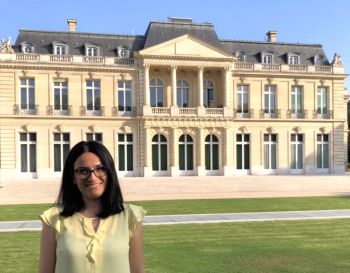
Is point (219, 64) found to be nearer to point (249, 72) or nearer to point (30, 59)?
point (249, 72)

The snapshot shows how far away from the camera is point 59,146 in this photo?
37.1 metres

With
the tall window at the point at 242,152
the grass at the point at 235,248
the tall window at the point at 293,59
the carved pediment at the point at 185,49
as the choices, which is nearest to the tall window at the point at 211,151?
the tall window at the point at 242,152

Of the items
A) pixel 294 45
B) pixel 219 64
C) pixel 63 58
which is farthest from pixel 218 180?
pixel 294 45

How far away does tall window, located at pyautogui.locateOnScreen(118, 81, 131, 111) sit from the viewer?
127 ft

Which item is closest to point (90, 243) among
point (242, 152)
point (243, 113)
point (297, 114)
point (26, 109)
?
point (26, 109)

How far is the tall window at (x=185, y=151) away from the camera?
38.6 metres

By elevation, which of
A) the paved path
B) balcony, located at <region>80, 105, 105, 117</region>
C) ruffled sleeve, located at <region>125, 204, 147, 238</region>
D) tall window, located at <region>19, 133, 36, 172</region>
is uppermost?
balcony, located at <region>80, 105, 105, 117</region>

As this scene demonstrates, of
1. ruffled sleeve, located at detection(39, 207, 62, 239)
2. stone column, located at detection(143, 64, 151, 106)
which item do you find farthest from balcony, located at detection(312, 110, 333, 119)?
ruffled sleeve, located at detection(39, 207, 62, 239)

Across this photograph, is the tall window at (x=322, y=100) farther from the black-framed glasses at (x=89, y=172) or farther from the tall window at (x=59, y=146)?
the black-framed glasses at (x=89, y=172)

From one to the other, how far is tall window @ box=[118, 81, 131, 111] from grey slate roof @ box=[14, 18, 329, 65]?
2857 mm

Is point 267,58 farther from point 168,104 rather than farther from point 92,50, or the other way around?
point 92,50

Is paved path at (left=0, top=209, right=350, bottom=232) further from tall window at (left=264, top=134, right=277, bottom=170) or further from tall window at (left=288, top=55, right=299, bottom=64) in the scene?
tall window at (left=288, top=55, right=299, bottom=64)

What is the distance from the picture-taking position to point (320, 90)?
139 feet

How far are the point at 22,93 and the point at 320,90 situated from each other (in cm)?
2605
